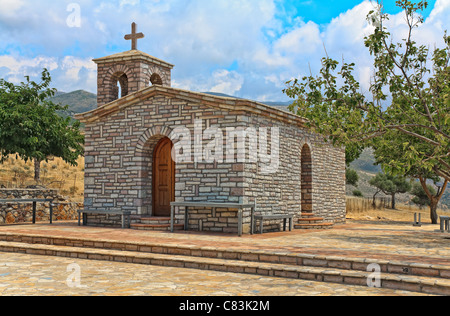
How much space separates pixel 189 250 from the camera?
866cm

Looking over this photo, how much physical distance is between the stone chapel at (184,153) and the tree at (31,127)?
5852 millimetres

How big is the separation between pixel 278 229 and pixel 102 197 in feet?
17.8

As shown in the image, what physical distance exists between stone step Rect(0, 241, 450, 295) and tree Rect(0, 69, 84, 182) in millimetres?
9626

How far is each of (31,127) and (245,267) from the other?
1479 cm

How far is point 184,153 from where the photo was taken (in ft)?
41.3

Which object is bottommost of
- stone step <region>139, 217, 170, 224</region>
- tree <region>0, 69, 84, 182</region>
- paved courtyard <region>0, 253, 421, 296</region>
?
paved courtyard <region>0, 253, 421, 296</region>

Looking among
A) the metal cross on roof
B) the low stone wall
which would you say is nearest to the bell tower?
the metal cross on roof

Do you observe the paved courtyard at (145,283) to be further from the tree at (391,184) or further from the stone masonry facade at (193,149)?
the tree at (391,184)

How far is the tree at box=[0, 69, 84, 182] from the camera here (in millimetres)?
18844

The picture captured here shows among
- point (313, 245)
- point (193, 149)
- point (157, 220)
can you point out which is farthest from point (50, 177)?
point (313, 245)

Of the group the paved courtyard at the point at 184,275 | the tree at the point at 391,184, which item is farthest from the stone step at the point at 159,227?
the tree at the point at 391,184

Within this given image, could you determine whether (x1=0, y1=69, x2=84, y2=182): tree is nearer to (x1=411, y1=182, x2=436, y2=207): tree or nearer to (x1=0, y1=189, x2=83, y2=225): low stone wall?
(x1=0, y1=189, x2=83, y2=225): low stone wall

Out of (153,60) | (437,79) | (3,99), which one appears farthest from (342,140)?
(3,99)

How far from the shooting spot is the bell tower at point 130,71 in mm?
14641
